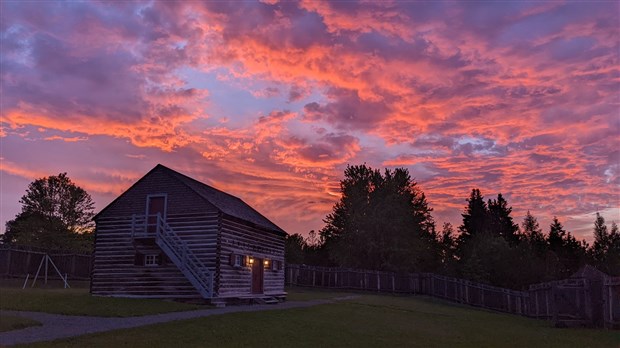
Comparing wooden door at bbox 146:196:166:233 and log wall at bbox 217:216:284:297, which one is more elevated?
wooden door at bbox 146:196:166:233

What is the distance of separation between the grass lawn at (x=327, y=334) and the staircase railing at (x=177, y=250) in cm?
587

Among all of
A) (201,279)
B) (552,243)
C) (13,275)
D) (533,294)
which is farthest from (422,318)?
(552,243)

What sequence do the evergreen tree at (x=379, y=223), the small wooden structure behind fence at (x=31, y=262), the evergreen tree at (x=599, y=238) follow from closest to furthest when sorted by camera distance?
the small wooden structure behind fence at (x=31, y=262) → the evergreen tree at (x=379, y=223) → the evergreen tree at (x=599, y=238)

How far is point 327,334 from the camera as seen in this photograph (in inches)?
688

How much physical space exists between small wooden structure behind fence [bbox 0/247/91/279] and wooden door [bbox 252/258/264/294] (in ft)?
58.2

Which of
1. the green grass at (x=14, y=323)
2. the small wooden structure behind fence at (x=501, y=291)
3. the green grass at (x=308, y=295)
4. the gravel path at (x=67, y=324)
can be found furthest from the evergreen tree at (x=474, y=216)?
the green grass at (x=14, y=323)

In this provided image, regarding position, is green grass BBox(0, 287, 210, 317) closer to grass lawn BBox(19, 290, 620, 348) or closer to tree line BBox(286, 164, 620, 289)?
grass lawn BBox(19, 290, 620, 348)

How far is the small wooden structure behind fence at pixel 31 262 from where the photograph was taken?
124 feet

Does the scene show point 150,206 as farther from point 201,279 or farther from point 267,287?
point 267,287

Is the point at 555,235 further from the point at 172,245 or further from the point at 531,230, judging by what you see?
the point at 172,245

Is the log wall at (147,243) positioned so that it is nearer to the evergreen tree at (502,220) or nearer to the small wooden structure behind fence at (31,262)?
the small wooden structure behind fence at (31,262)

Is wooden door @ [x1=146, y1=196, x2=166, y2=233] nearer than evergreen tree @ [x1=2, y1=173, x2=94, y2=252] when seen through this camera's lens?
Yes

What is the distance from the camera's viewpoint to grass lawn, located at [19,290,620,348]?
14.5 meters

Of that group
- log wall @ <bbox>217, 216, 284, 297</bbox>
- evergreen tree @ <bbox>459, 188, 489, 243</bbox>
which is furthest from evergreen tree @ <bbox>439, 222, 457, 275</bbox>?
log wall @ <bbox>217, 216, 284, 297</bbox>
